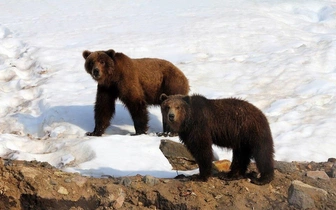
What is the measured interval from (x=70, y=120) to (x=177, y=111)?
15.1 ft

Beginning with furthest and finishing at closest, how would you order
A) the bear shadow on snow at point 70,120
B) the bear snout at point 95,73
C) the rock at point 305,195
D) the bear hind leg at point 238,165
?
the bear shadow on snow at point 70,120
the bear snout at point 95,73
the bear hind leg at point 238,165
the rock at point 305,195

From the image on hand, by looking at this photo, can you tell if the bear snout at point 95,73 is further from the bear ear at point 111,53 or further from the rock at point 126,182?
the rock at point 126,182

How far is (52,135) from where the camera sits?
10484 mm

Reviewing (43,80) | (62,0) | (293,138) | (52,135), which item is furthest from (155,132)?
(62,0)

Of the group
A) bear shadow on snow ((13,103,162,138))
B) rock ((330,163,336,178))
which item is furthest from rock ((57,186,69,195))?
rock ((330,163,336,178))

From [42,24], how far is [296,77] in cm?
1071

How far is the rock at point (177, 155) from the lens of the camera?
8.80 metres

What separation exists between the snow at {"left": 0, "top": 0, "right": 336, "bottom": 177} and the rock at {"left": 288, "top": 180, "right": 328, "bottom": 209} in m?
1.84

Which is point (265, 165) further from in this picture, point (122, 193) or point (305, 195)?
point (122, 193)

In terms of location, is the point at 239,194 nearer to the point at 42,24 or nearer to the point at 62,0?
the point at 42,24

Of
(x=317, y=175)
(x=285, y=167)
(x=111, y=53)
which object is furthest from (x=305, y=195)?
(x=111, y=53)

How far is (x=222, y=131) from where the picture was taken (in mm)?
7363

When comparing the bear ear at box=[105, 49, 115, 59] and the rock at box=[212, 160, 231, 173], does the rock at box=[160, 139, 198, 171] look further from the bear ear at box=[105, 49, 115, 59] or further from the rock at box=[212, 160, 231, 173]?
the bear ear at box=[105, 49, 115, 59]

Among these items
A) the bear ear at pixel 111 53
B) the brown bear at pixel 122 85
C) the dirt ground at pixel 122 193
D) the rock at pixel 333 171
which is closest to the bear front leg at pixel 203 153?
the dirt ground at pixel 122 193
